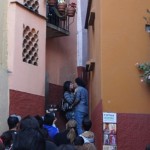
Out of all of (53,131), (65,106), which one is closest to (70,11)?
(65,106)

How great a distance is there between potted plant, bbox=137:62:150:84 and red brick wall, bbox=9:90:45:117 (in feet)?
8.05

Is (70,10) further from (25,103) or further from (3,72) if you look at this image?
(3,72)

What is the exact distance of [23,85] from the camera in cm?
993

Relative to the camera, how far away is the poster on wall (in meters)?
9.06

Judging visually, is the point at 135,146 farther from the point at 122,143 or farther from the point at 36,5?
the point at 36,5

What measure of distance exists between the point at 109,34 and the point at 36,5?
2.14 meters

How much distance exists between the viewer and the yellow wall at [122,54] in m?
9.24

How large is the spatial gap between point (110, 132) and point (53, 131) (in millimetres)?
1353

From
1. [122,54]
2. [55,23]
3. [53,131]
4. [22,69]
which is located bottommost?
[53,131]

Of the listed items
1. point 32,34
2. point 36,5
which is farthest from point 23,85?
point 36,5

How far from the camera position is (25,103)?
9.95m

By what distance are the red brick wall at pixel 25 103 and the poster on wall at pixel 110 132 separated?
5.90 ft

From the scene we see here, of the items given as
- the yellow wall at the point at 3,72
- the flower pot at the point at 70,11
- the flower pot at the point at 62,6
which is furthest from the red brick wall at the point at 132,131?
the flower pot at the point at 70,11

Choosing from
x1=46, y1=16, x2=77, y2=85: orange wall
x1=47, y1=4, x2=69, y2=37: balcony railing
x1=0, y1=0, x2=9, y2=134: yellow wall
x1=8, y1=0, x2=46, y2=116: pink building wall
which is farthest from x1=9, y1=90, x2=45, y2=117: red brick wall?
x1=47, y1=4, x2=69, y2=37: balcony railing
